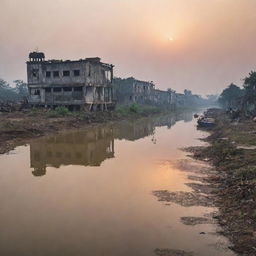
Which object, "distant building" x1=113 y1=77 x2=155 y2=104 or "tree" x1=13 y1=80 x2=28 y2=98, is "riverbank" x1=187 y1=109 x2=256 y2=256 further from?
"tree" x1=13 y1=80 x2=28 y2=98

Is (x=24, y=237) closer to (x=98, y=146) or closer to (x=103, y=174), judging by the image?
(x=103, y=174)

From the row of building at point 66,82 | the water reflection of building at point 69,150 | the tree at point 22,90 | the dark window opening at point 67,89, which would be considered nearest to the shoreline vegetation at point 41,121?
the water reflection of building at point 69,150

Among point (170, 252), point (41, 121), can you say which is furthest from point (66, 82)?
point (170, 252)

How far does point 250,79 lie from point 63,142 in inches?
1178

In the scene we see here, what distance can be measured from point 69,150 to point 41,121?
12.7 meters

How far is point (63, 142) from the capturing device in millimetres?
25234

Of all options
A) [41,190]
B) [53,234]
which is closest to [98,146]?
[41,190]

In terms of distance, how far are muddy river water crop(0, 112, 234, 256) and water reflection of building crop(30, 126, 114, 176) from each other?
0.13 m

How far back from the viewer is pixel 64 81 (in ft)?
149

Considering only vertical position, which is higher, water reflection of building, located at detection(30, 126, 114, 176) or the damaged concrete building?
the damaged concrete building

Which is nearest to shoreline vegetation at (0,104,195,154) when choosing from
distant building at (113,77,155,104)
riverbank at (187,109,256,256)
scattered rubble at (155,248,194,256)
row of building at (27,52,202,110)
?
row of building at (27,52,202,110)

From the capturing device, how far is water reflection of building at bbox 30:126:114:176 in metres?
17.9

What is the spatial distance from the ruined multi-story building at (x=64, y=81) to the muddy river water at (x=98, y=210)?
26.7 meters

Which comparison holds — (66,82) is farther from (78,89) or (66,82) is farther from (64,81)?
(78,89)
